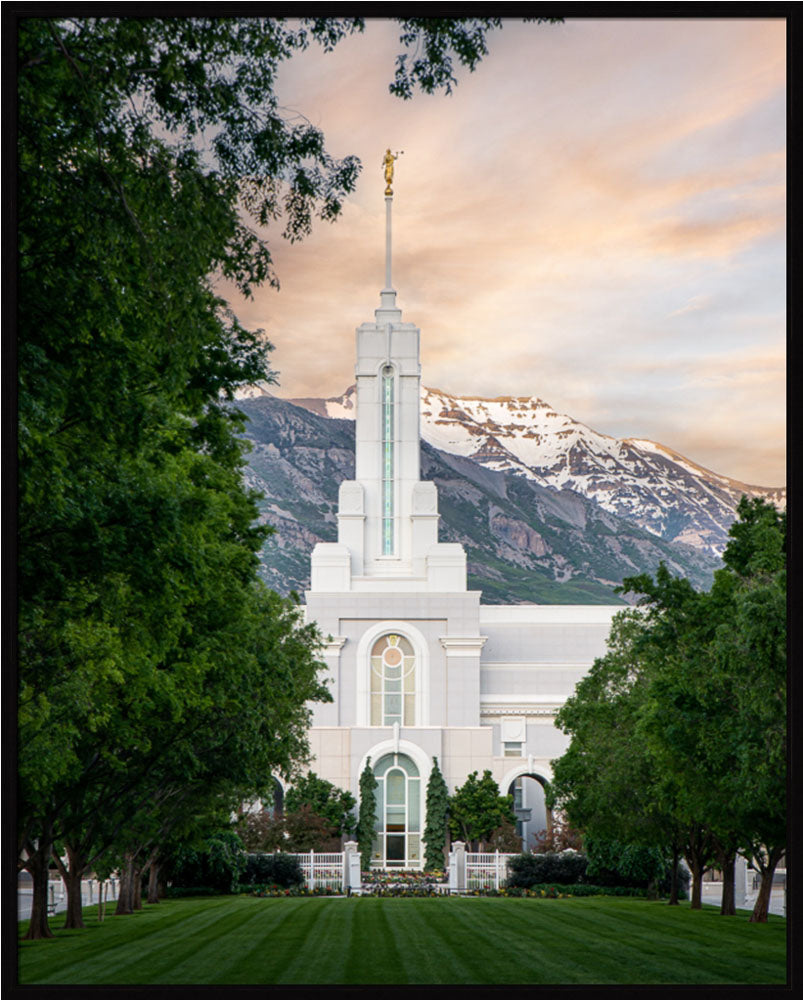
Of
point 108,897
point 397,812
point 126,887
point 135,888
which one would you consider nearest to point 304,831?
point 397,812

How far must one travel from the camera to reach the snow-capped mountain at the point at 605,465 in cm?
1870

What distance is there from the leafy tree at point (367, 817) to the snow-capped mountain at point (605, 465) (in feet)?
78.1

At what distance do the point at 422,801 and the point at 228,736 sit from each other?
38.2m

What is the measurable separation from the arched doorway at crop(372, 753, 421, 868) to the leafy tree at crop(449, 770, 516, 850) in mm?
2165

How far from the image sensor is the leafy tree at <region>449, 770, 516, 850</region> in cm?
5897

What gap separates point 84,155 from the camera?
12.6 meters

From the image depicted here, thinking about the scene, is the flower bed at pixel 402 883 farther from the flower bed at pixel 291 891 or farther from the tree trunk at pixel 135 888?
the tree trunk at pixel 135 888

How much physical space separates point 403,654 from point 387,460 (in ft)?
31.9

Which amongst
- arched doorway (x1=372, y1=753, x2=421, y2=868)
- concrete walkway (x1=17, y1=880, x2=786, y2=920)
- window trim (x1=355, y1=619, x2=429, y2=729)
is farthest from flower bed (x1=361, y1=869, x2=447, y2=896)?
window trim (x1=355, y1=619, x2=429, y2=729)

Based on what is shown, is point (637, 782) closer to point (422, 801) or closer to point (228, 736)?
point (228, 736)

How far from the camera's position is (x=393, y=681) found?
66312mm

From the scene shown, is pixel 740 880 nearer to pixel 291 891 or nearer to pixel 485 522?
pixel 291 891

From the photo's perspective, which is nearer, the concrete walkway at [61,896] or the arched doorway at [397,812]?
the concrete walkway at [61,896]

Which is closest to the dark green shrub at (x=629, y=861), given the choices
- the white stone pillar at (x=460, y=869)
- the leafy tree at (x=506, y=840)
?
the white stone pillar at (x=460, y=869)
